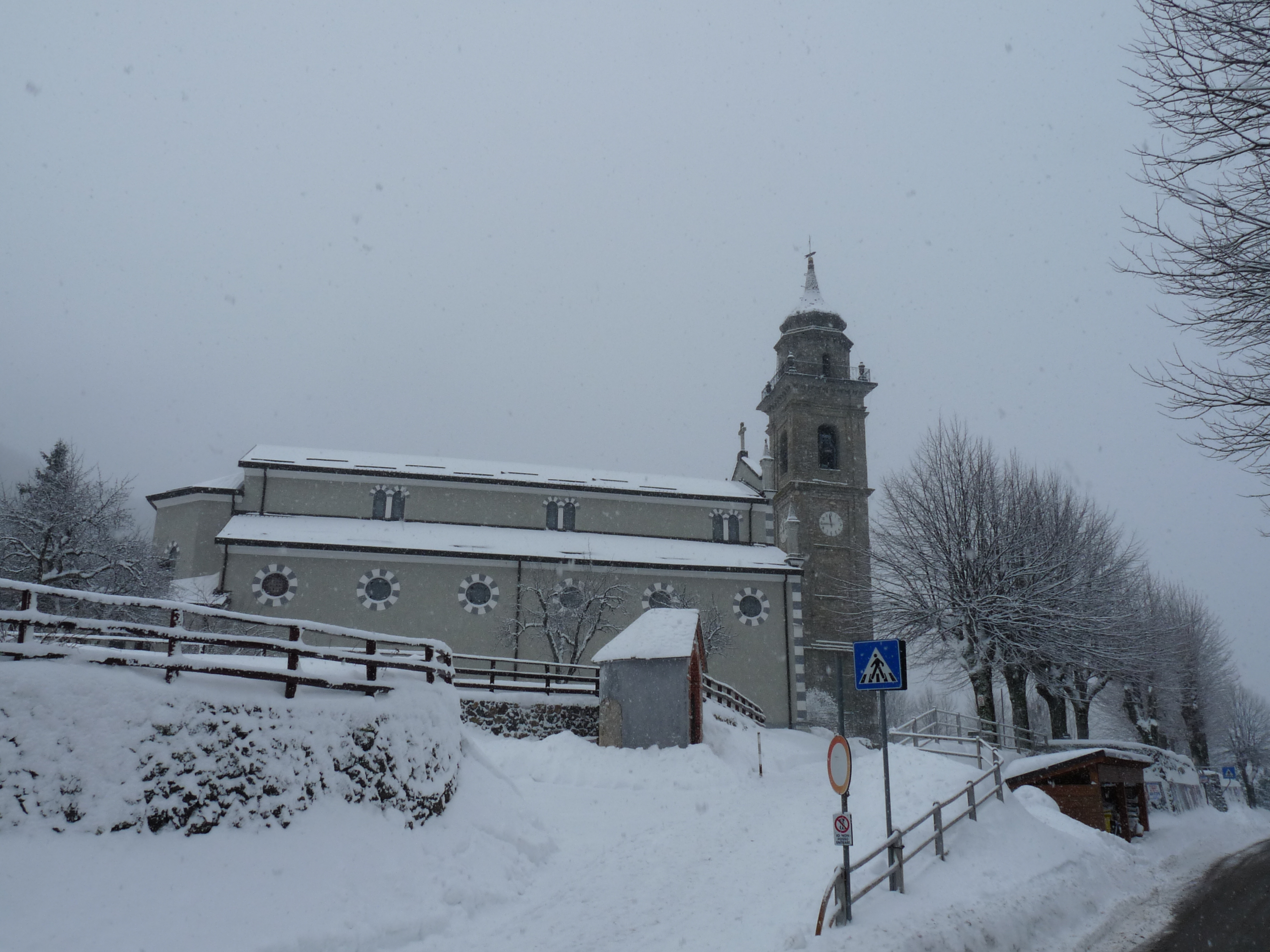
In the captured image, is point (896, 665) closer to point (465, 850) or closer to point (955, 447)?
point (465, 850)

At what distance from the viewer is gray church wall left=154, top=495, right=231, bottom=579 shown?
105 feet

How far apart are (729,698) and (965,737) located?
33.5 feet

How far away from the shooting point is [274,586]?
30750 mm

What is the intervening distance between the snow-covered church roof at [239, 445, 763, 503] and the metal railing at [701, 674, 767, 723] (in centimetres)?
1261

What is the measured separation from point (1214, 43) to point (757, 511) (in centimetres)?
3306

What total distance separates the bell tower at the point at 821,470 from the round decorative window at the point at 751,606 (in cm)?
312

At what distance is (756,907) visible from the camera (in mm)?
9539

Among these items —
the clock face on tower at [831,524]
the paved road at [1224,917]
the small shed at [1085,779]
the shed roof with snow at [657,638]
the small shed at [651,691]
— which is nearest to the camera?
the paved road at [1224,917]

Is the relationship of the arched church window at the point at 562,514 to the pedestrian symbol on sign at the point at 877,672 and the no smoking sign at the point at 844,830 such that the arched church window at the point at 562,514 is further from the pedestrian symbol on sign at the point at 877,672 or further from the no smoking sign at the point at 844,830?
the no smoking sign at the point at 844,830

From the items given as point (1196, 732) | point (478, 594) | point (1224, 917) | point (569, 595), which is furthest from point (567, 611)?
point (1196, 732)

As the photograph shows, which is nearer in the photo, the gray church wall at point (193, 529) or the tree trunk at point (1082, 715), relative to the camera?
the tree trunk at point (1082, 715)

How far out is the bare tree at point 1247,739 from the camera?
52781 millimetres

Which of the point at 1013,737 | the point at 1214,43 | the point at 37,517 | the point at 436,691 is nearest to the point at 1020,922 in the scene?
the point at 436,691

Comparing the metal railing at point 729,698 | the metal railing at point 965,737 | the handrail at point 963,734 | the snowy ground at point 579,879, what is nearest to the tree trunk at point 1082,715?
the handrail at point 963,734
